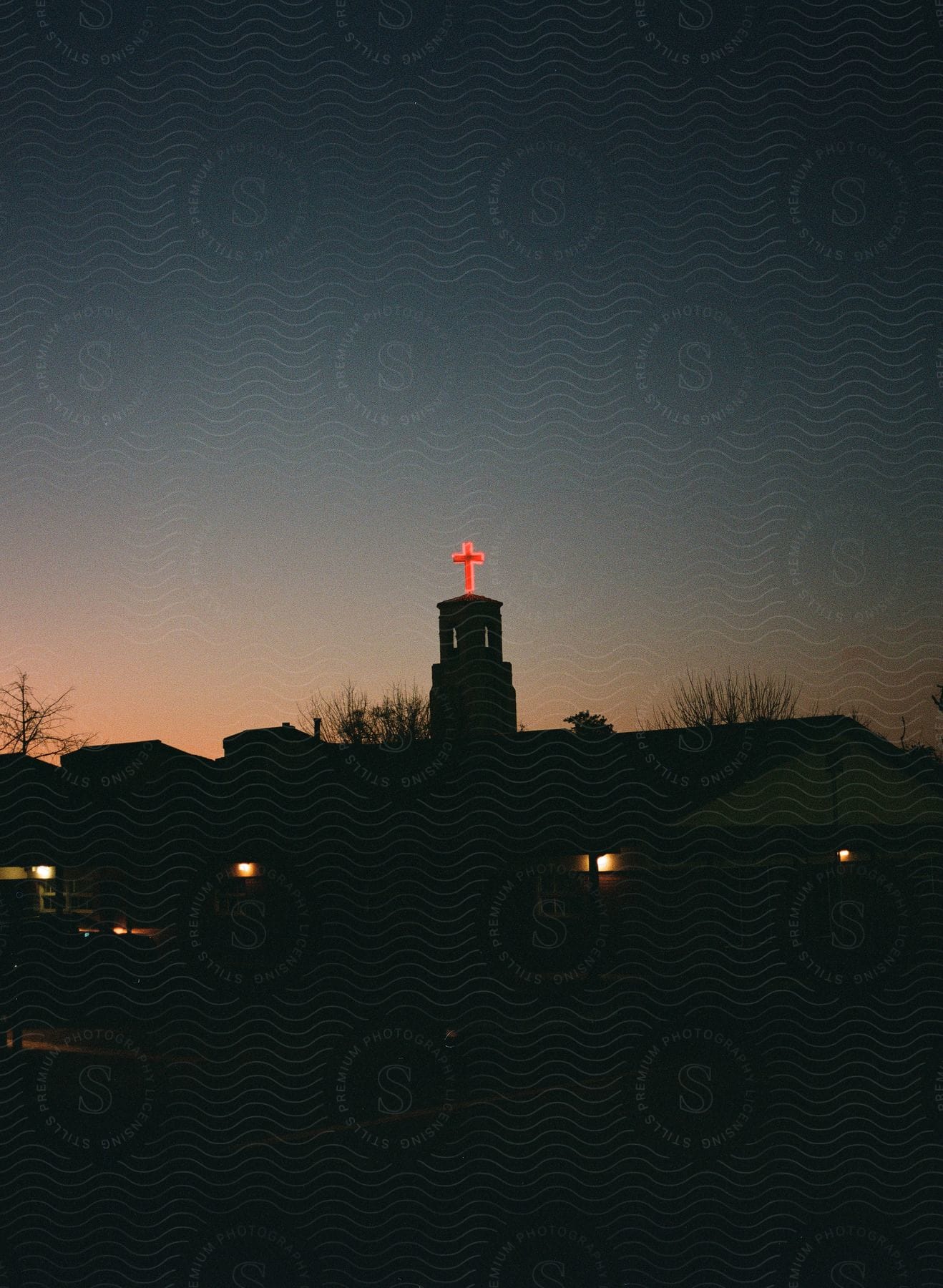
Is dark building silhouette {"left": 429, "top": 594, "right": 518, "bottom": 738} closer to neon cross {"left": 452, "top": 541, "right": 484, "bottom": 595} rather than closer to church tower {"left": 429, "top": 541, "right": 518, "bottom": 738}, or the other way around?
church tower {"left": 429, "top": 541, "right": 518, "bottom": 738}

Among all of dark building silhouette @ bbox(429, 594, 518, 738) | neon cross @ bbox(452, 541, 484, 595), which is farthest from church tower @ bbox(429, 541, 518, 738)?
neon cross @ bbox(452, 541, 484, 595)

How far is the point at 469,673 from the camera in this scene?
16.8m

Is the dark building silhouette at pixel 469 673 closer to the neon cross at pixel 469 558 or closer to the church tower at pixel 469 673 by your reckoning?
the church tower at pixel 469 673

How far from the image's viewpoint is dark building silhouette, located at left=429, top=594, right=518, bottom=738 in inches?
643

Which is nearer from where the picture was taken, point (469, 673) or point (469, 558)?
point (469, 558)

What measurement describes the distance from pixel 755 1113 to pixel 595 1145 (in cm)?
148

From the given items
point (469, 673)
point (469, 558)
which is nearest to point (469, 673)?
point (469, 673)

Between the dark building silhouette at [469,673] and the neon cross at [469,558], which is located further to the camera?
the dark building silhouette at [469,673]

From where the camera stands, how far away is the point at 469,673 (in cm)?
1680

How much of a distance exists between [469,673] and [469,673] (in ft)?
0.07

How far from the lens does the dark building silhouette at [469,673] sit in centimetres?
1633

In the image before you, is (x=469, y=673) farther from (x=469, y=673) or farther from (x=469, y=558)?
(x=469, y=558)

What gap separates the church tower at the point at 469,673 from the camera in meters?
16.3

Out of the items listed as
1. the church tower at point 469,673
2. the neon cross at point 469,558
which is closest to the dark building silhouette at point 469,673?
the church tower at point 469,673
